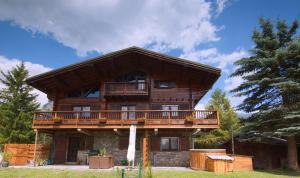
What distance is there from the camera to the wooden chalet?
16922mm

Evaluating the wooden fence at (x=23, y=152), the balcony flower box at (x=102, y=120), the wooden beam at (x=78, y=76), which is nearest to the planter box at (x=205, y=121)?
the balcony flower box at (x=102, y=120)

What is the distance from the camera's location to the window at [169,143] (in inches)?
703

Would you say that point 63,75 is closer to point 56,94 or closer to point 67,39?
point 56,94

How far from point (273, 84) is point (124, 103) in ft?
34.8

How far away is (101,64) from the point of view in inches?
766

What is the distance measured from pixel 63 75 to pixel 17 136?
9950mm

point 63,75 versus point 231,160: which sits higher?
point 63,75

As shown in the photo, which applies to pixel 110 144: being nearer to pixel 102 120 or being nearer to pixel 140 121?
pixel 102 120

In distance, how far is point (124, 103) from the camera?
62.9ft

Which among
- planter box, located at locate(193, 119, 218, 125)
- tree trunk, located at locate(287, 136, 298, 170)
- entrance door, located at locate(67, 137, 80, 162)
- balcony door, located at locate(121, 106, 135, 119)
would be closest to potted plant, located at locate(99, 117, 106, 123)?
balcony door, located at locate(121, 106, 135, 119)

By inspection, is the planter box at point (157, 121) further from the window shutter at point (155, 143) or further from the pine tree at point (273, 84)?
the pine tree at point (273, 84)

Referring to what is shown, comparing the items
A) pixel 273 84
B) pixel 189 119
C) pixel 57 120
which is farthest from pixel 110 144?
pixel 273 84

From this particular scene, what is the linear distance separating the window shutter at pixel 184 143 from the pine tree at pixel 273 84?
390cm

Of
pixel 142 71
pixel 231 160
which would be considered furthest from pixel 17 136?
pixel 231 160
